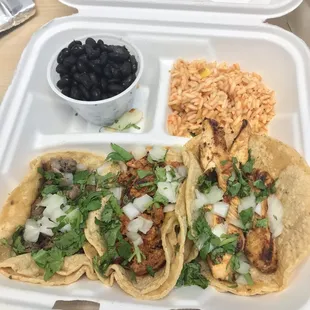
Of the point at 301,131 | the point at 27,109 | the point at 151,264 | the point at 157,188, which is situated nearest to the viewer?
the point at 151,264

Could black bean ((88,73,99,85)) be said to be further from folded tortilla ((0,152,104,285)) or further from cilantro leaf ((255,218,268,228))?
cilantro leaf ((255,218,268,228))

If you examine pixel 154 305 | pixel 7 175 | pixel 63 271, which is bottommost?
pixel 154 305

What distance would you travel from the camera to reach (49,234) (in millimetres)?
1769

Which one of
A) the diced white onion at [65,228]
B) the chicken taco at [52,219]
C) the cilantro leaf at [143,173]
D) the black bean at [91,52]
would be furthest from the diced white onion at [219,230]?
the black bean at [91,52]

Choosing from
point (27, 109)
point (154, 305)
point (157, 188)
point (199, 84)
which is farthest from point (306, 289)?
point (27, 109)

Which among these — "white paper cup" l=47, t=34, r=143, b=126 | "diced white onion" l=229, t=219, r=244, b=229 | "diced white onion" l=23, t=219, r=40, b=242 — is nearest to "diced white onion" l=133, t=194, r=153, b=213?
"diced white onion" l=229, t=219, r=244, b=229

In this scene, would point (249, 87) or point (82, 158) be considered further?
point (249, 87)

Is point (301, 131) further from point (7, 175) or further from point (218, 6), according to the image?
point (7, 175)

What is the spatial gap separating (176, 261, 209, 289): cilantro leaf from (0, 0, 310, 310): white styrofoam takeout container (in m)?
0.63

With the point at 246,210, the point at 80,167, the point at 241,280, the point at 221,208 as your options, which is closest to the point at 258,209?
the point at 246,210

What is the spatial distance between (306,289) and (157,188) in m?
0.68

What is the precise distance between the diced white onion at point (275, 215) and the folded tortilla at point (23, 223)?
28.8 inches

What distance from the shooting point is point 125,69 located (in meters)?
2.10

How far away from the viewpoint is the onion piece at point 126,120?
2.29 metres
